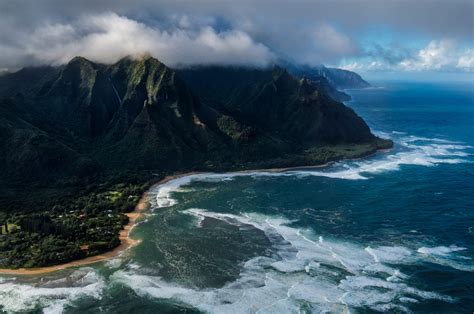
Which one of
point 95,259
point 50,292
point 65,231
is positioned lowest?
point 50,292

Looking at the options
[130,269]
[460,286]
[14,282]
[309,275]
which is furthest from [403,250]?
[14,282]

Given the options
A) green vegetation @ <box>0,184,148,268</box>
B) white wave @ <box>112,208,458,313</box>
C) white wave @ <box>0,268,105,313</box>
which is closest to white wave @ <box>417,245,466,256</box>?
white wave @ <box>112,208,458,313</box>

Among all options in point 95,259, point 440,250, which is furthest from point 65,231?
point 440,250

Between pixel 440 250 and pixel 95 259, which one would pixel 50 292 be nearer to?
pixel 95 259

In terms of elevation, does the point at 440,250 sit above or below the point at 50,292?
above

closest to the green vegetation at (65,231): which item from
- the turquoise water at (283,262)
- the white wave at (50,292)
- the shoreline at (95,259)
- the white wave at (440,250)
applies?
the shoreline at (95,259)
